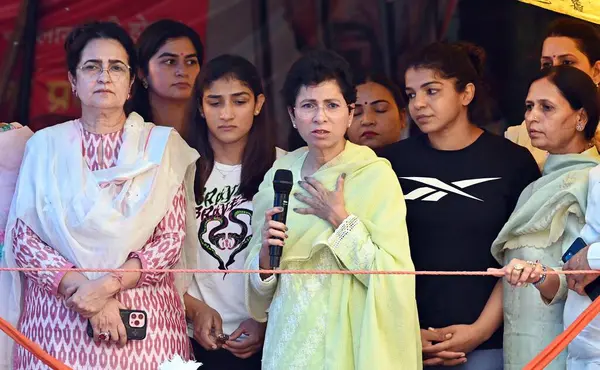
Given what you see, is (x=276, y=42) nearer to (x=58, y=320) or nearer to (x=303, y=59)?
(x=303, y=59)

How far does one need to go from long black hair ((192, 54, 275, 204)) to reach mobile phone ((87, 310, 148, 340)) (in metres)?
0.54

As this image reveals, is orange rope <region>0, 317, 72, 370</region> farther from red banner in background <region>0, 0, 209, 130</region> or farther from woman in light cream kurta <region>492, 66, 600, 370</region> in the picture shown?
red banner in background <region>0, 0, 209, 130</region>

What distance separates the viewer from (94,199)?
421cm

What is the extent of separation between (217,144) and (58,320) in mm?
854

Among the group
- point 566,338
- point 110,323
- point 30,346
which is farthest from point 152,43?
point 566,338

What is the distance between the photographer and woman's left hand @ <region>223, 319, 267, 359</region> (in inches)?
171

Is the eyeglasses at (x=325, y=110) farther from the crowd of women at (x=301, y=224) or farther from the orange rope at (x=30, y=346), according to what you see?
the orange rope at (x=30, y=346)

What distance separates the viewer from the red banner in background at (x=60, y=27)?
5113 millimetres

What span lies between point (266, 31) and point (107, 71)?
955 millimetres

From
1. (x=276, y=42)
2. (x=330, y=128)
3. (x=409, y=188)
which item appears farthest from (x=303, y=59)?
(x=276, y=42)

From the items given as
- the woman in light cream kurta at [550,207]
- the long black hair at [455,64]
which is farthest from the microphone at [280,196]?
the long black hair at [455,64]

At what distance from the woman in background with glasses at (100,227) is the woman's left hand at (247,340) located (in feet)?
0.50

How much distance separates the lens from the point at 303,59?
425 cm

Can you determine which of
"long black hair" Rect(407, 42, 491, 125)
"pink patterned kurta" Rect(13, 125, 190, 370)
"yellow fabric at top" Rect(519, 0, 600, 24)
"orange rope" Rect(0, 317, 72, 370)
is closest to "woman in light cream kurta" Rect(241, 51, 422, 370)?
"pink patterned kurta" Rect(13, 125, 190, 370)
